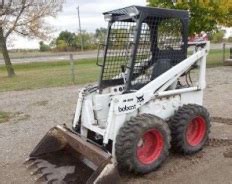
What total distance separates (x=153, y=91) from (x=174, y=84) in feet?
1.96

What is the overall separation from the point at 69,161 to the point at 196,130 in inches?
73.9

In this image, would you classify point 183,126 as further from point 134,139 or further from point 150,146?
point 134,139

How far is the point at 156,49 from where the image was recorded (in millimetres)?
5398

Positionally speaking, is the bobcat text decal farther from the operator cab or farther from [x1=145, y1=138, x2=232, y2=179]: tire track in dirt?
[x1=145, y1=138, x2=232, y2=179]: tire track in dirt

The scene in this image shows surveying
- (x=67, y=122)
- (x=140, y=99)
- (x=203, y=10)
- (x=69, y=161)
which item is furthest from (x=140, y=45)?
(x=203, y=10)

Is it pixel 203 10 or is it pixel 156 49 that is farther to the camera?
pixel 203 10

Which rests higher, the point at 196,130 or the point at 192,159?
the point at 196,130

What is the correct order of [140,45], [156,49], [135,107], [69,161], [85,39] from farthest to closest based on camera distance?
[85,39] < [156,49] < [69,161] < [140,45] < [135,107]

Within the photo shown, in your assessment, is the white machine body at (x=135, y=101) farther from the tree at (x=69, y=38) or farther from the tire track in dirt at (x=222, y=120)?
the tree at (x=69, y=38)

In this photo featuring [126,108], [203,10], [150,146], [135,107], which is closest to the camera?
[126,108]

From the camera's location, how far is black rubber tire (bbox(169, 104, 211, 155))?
5.23m

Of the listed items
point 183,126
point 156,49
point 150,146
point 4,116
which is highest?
point 156,49

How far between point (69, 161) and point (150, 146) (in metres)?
1.12

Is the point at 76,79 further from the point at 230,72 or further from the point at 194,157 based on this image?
the point at 194,157
